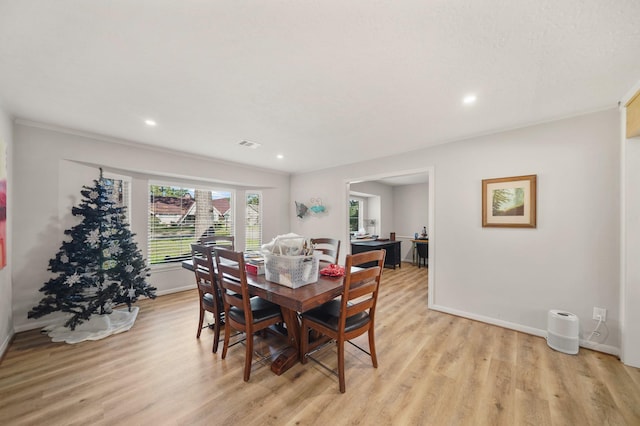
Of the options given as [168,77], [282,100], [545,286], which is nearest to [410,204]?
[545,286]

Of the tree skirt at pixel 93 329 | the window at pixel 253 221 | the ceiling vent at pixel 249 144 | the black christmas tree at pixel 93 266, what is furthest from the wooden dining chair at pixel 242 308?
the window at pixel 253 221

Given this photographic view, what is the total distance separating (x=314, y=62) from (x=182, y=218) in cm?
392

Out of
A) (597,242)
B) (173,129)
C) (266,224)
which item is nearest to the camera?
(597,242)

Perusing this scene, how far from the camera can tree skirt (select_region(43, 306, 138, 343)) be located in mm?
2592

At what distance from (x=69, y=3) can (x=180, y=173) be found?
3.00m

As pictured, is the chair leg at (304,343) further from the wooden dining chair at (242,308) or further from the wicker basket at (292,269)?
the wicker basket at (292,269)

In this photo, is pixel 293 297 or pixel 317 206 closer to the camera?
pixel 293 297

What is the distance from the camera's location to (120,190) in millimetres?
3717

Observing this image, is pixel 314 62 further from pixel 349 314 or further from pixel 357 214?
pixel 357 214

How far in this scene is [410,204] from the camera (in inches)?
294

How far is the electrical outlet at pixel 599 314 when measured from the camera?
2.40 metres

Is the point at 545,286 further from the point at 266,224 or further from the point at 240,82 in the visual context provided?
the point at 266,224

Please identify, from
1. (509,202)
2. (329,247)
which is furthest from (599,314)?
(329,247)

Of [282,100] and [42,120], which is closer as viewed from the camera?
[282,100]
